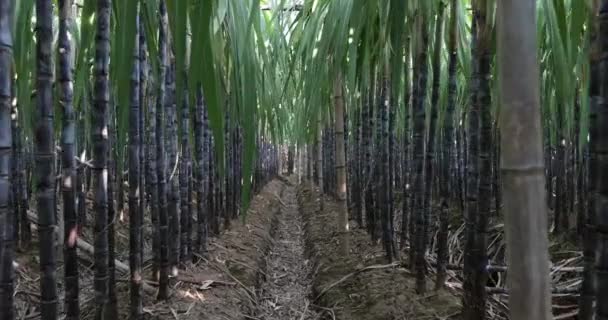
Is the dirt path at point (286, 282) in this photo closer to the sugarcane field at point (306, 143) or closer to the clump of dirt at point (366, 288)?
the sugarcane field at point (306, 143)

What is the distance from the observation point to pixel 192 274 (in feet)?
9.96

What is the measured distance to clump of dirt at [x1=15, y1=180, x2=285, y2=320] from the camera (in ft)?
7.90

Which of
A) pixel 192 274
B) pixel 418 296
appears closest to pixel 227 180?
pixel 192 274

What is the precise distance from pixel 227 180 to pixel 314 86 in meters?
3.19

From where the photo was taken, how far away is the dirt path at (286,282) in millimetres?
3100

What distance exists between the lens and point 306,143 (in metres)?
3.01

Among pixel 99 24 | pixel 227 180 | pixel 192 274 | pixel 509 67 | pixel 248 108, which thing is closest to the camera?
pixel 509 67

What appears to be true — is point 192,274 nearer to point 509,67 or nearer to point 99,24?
point 99,24

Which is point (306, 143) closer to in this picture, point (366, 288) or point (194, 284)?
point (366, 288)

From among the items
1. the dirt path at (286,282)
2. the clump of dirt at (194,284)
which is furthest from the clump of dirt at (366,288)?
the clump of dirt at (194,284)

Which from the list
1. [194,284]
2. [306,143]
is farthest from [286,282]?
[306,143]

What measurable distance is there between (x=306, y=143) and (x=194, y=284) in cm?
101

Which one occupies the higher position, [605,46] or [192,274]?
[605,46]

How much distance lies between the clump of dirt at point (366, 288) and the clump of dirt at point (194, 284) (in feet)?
1.52
